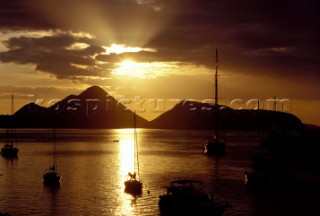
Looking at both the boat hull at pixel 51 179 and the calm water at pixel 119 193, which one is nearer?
the calm water at pixel 119 193

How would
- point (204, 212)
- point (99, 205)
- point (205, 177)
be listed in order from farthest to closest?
point (205, 177)
point (99, 205)
point (204, 212)

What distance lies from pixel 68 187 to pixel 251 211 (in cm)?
4074

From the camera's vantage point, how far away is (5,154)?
163m

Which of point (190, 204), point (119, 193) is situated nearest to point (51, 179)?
point (119, 193)

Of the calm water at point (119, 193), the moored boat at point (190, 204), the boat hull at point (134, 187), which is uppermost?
the moored boat at point (190, 204)

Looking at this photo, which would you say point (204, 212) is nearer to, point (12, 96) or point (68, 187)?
point (68, 187)

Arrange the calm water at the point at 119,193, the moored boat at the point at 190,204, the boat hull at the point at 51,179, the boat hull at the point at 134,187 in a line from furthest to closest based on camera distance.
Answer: the boat hull at the point at 51,179 < the boat hull at the point at 134,187 < the calm water at the point at 119,193 < the moored boat at the point at 190,204

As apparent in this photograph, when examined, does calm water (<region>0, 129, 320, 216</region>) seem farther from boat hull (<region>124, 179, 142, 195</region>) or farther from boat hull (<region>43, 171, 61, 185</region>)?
boat hull (<region>43, 171, 61, 185</region>)

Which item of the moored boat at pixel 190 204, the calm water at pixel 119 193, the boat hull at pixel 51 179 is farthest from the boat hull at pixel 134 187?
the moored boat at pixel 190 204

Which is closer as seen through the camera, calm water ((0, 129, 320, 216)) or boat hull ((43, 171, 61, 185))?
calm water ((0, 129, 320, 216))

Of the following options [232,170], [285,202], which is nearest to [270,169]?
[232,170]

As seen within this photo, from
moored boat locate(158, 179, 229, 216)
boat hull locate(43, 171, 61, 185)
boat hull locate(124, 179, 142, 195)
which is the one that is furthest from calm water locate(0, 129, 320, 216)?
moored boat locate(158, 179, 229, 216)

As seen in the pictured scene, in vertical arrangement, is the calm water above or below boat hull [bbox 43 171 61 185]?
below

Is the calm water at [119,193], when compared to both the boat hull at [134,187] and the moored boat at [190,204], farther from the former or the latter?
the moored boat at [190,204]
